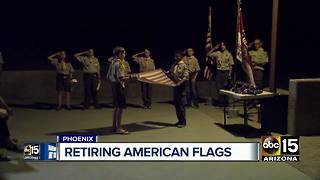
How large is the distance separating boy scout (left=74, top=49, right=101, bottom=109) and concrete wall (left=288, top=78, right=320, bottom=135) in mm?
5688

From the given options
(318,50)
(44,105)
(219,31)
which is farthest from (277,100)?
(318,50)

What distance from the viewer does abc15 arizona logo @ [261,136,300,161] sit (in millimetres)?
7785

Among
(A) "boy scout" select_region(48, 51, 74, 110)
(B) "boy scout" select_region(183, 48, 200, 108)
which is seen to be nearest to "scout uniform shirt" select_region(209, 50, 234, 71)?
(B) "boy scout" select_region(183, 48, 200, 108)

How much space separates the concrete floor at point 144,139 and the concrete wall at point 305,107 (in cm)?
28

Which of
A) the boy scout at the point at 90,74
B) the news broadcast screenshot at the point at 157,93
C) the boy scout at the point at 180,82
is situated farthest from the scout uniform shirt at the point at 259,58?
the boy scout at the point at 90,74

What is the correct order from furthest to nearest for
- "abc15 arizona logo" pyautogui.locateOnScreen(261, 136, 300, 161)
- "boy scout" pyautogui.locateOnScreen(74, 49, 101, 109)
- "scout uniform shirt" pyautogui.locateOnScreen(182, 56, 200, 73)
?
"scout uniform shirt" pyautogui.locateOnScreen(182, 56, 200, 73)
"boy scout" pyautogui.locateOnScreen(74, 49, 101, 109)
"abc15 arizona logo" pyautogui.locateOnScreen(261, 136, 300, 161)

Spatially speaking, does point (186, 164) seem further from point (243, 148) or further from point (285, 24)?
point (285, 24)

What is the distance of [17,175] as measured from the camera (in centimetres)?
750

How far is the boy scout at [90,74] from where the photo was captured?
1395 cm

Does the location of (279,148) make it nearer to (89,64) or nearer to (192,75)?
(192,75)

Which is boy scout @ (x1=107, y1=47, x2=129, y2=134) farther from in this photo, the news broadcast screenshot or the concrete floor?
the concrete floor

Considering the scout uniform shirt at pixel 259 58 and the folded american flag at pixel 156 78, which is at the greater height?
the scout uniform shirt at pixel 259 58

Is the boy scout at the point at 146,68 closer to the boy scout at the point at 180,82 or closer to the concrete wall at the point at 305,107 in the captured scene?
the boy scout at the point at 180,82

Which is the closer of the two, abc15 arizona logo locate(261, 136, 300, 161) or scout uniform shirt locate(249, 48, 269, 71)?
abc15 arizona logo locate(261, 136, 300, 161)
